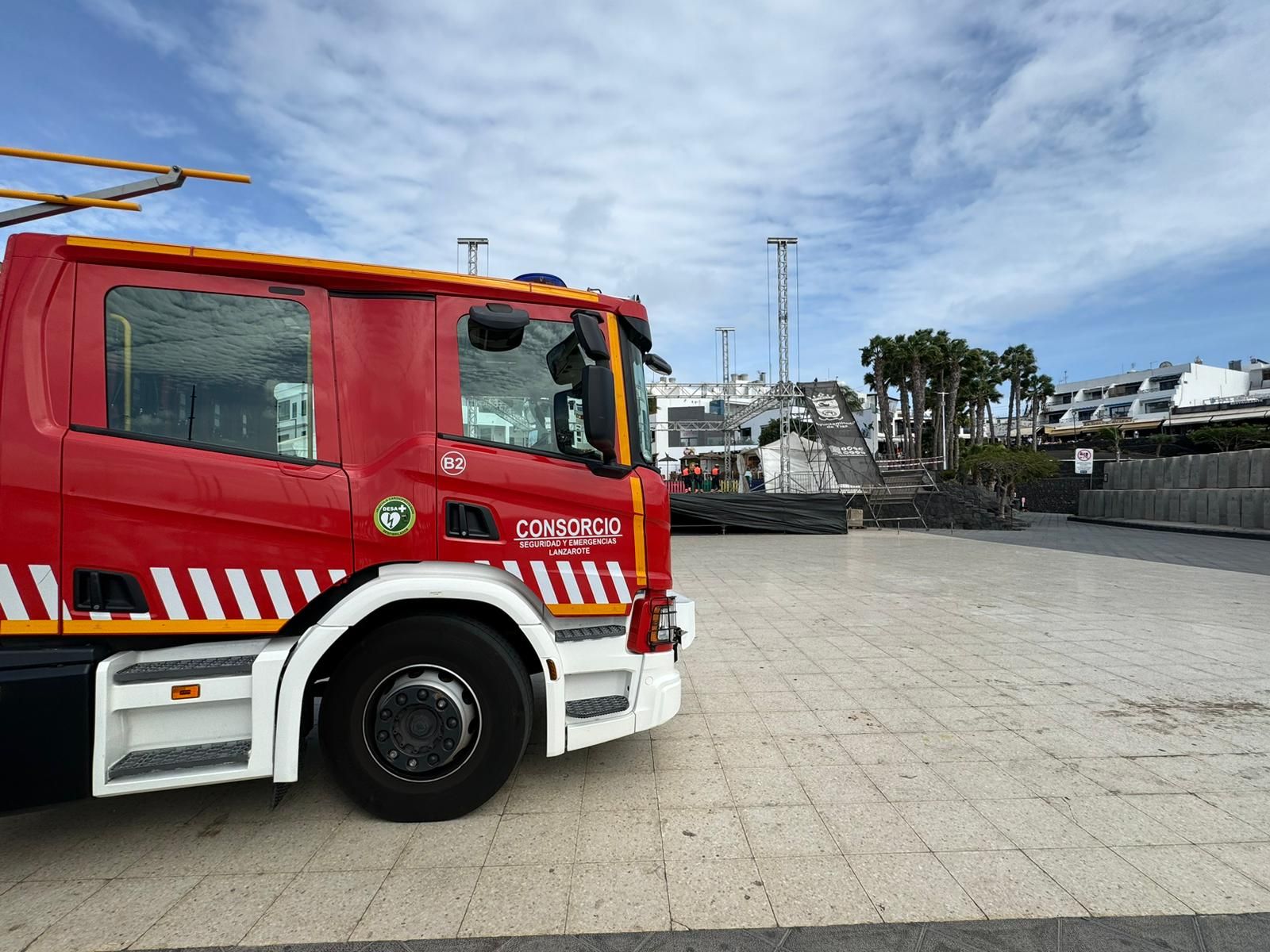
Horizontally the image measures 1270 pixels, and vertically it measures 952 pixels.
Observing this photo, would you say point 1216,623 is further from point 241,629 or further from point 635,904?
point 241,629

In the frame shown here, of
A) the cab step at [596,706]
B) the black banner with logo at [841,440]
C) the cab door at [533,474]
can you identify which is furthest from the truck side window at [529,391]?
the black banner with logo at [841,440]

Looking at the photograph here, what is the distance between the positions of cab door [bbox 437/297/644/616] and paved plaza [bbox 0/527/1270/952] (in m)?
1.10

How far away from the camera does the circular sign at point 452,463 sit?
2996 millimetres

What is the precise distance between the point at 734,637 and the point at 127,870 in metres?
5.23

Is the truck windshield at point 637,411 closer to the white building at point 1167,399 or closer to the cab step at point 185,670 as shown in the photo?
the cab step at point 185,670

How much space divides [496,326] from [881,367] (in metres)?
46.4

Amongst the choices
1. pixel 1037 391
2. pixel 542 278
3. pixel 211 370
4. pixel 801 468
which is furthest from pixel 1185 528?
pixel 1037 391

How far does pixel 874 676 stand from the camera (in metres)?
5.43

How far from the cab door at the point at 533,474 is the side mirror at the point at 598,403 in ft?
0.70

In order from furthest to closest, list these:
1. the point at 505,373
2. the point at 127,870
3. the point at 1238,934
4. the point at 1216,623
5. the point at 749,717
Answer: the point at 1216,623 < the point at 749,717 < the point at 505,373 < the point at 127,870 < the point at 1238,934

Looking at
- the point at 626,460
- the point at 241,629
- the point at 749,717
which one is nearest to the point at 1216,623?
the point at 749,717

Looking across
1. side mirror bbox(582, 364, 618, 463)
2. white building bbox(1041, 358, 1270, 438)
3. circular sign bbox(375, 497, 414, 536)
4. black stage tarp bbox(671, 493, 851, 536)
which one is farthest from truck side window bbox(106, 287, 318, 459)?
white building bbox(1041, 358, 1270, 438)

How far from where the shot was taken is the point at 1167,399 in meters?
76.5

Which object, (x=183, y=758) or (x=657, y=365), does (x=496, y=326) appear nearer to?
(x=657, y=365)
